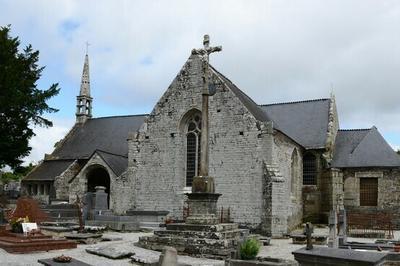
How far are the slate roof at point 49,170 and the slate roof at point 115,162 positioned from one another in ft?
18.1

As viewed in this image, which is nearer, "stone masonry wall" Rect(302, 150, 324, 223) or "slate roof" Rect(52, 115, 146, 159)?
"stone masonry wall" Rect(302, 150, 324, 223)

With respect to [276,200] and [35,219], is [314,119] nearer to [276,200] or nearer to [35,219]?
[276,200]

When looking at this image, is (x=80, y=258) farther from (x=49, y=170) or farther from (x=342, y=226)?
(x=49, y=170)

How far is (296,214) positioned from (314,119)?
23.9 feet

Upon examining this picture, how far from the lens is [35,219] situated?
1499 centimetres

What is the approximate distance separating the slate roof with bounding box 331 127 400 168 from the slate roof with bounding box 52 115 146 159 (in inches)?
560

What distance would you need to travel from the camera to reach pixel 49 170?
110ft

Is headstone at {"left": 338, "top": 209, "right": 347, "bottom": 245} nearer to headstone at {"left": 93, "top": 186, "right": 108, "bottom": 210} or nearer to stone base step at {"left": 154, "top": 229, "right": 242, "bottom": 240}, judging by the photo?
stone base step at {"left": 154, "top": 229, "right": 242, "bottom": 240}

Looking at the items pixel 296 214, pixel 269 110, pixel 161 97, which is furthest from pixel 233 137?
pixel 269 110

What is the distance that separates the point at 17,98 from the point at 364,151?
22013 millimetres

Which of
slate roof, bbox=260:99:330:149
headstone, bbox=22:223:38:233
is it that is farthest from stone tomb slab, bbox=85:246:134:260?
slate roof, bbox=260:99:330:149

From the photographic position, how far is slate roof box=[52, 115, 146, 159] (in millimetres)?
33469

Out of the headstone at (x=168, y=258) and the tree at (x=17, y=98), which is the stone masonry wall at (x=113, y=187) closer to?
the tree at (x=17, y=98)

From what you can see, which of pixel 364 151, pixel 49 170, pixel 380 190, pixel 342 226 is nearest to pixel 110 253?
pixel 342 226
